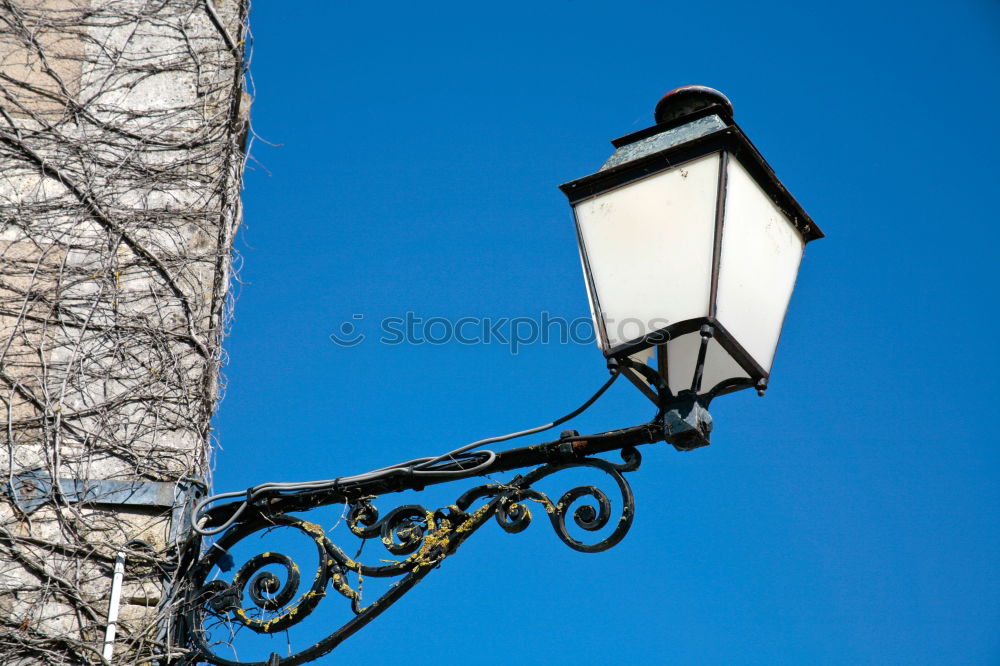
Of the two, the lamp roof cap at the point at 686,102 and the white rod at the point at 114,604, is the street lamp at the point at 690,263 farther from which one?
the white rod at the point at 114,604

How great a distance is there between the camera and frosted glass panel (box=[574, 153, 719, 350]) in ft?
8.21

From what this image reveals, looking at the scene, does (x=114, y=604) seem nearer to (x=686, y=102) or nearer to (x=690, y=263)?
(x=690, y=263)

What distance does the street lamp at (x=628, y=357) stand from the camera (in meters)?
2.49

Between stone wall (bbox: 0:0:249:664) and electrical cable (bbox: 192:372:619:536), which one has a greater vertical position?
stone wall (bbox: 0:0:249:664)

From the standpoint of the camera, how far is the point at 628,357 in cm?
253

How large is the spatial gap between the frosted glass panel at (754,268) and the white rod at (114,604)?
146 centimetres

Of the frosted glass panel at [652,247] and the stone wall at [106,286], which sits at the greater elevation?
the stone wall at [106,286]

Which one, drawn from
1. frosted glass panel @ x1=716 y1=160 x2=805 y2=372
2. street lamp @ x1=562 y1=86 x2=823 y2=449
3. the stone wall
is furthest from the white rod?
frosted glass panel @ x1=716 y1=160 x2=805 y2=372

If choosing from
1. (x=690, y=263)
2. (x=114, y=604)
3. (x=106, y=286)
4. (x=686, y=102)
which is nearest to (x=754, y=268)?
(x=690, y=263)

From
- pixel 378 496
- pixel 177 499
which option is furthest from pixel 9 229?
pixel 378 496

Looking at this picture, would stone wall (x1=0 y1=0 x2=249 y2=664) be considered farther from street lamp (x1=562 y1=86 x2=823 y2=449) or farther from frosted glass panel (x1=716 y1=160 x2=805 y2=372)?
frosted glass panel (x1=716 y1=160 x2=805 y2=372)

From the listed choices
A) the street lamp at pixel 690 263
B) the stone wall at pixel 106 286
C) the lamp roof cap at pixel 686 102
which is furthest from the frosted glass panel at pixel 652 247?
the stone wall at pixel 106 286

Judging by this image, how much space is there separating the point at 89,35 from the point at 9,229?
2.33ft

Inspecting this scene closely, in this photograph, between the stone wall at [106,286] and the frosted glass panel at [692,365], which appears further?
the stone wall at [106,286]
